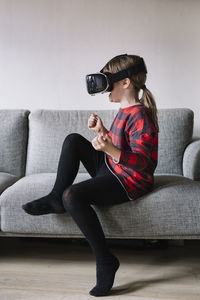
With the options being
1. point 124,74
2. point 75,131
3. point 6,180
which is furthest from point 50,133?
point 124,74

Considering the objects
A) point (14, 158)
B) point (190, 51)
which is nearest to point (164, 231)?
point (14, 158)

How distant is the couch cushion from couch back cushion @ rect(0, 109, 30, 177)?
1.92ft

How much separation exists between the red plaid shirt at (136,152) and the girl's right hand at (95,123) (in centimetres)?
10

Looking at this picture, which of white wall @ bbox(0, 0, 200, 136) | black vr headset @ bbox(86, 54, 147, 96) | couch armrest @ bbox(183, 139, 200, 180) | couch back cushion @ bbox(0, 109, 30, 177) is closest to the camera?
black vr headset @ bbox(86, 54, 147, 96)

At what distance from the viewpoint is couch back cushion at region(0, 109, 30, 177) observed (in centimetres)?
232

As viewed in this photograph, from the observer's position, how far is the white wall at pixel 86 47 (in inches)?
99.1

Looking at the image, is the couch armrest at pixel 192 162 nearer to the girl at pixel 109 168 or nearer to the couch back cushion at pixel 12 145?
the girl at pixel 109 168

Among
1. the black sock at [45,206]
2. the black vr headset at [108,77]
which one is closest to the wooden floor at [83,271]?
the black sock at [45,206]

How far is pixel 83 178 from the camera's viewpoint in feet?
6.59

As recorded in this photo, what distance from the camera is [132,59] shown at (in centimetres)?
175

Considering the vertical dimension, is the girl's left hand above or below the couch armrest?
above

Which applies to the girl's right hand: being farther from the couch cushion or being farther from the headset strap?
the couch cushion

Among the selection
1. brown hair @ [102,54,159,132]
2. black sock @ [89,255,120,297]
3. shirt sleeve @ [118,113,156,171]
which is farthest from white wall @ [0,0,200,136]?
black sock @ [89,255,120,297]

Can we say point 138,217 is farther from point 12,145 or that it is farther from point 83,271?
point 12,145
